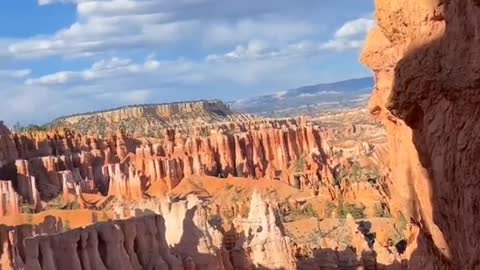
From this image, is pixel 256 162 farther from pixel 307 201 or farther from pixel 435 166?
pixel 435 166

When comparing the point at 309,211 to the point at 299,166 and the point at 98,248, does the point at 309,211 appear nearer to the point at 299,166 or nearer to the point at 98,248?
the point at 299,166

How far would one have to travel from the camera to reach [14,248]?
18375 millimetres

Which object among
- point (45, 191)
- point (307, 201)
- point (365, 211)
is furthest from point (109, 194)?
point (365, 211)

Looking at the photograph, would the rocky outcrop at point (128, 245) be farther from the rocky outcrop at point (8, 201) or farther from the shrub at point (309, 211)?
the shrub at point (309, 211)

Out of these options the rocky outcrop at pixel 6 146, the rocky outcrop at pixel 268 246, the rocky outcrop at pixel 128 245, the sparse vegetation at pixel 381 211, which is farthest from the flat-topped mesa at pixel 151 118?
the rocky outcrop at pixel 128 245

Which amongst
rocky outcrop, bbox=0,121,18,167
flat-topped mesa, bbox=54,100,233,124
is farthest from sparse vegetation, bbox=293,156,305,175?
flat-topped mesa, bbox=54,100,233,124

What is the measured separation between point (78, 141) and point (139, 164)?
25.5ft

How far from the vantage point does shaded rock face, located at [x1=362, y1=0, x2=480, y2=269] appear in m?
4.93

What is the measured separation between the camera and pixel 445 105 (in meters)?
5.27

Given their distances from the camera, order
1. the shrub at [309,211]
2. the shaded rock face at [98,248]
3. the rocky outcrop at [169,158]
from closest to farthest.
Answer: the shaded rock face at [98,248], the shrub at [309,211], the rocky outcrop at [169,158]

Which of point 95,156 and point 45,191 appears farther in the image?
point 95,156

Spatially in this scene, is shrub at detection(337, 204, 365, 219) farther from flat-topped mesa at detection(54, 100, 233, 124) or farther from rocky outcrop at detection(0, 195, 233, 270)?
flat-topped mesa at detection(54, 100, 233, 124)

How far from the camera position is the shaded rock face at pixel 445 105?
4930 millimetres

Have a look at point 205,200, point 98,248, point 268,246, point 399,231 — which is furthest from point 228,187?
point 98,248
